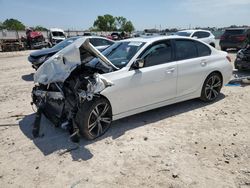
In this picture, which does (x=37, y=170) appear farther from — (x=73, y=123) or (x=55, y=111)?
(x=55, y=111)

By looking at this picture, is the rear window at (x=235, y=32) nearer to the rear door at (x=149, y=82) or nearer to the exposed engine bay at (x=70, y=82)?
the rear door at (x=149, y=82)

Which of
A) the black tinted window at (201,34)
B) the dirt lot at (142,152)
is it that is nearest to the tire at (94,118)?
the dirt lot at (142,152)

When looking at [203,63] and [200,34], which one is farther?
[200,34]

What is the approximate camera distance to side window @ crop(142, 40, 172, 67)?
5092 mm

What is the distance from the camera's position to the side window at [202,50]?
6043mm

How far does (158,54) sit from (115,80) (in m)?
1.25

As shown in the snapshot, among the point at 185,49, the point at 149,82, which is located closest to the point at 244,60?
the point at 185,49

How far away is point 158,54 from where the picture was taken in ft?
17.3

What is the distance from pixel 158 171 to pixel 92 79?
179 cm

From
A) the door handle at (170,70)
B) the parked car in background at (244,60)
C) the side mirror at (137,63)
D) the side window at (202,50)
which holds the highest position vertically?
the side window at (202,50)

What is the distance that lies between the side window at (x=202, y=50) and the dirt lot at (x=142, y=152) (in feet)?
4.23

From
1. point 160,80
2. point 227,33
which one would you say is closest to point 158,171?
point 160,80

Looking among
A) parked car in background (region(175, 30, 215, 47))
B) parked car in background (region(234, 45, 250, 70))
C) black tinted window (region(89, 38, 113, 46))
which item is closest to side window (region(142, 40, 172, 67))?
parked car in background (region(234, 45, 250, 70))

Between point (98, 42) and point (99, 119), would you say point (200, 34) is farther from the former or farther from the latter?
point (99, 119)
